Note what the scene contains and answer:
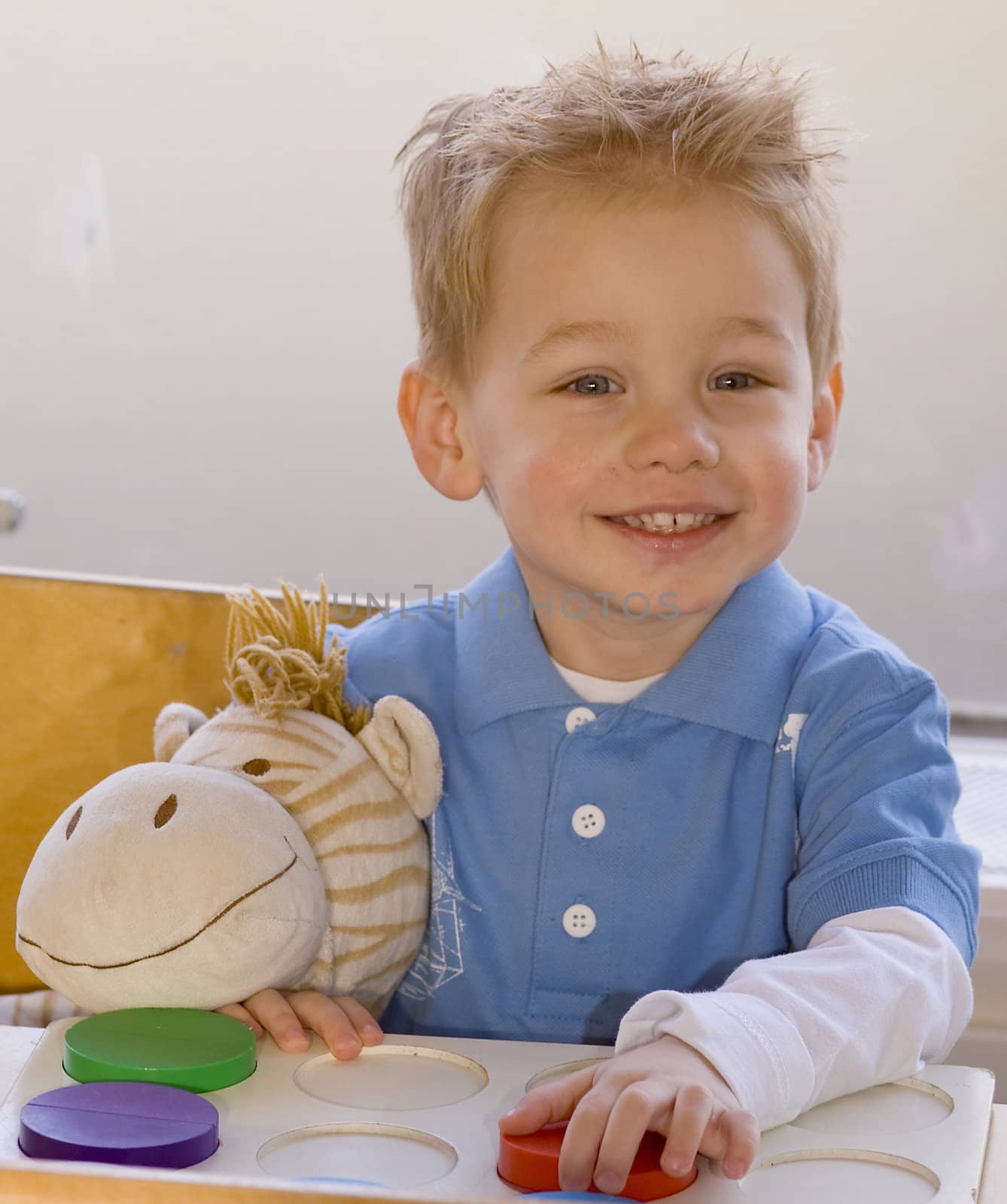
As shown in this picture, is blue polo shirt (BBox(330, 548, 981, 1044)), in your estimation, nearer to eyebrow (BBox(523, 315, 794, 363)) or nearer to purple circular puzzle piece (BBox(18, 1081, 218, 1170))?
eyebrow (BBox(523, 315, 794, 363))

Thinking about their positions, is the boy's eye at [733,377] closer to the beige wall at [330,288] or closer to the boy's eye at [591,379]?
the boy's eye at [591,379]

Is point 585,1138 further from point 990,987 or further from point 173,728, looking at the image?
point 990,987

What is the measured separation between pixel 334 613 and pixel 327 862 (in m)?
0.30

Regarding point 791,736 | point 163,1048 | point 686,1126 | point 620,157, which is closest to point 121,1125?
point 163,1048

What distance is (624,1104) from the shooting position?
1.46 feet

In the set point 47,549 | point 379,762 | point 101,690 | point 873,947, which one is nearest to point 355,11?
point 47,549

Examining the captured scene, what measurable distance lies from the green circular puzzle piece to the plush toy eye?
0.08 meters

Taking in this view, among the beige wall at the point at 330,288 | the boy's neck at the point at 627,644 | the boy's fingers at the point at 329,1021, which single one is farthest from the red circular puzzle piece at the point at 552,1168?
the beige wall at the point at 330,288

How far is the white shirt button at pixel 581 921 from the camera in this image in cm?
70

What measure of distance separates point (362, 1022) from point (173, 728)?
0.66 feet

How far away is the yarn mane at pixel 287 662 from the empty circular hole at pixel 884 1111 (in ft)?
0.96

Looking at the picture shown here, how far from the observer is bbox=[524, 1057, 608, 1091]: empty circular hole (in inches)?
20.6

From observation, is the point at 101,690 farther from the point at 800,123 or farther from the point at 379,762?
the point at 800,123

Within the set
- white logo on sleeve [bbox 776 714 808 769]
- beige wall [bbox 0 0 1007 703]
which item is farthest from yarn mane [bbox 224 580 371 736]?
beige wall [bbox 0 0 1007 703]
